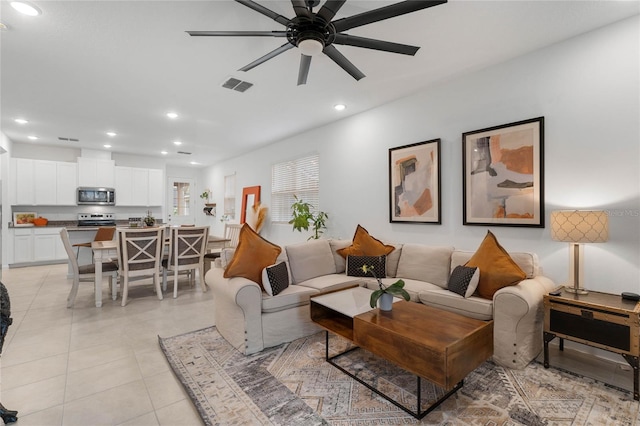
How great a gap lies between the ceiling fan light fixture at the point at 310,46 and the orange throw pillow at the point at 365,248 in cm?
242

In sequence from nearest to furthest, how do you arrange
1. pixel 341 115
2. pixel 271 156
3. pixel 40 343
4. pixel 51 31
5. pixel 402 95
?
pixel 51 31 → pixel 40 343 → pixel 402 95 → pixel 341 115 → pixel 271 156

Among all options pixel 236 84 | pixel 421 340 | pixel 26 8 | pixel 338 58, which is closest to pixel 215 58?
pixel 236 84

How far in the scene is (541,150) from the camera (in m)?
2.85

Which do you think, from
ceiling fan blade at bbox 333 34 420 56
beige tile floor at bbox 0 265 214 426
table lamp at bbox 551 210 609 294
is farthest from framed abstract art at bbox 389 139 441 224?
beige tile floor at bbox 0 265 214 426

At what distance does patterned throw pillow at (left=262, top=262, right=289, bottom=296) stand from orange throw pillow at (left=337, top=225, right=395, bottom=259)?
1104 millimetres

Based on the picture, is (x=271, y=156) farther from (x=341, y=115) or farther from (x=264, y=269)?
(x=264, y=269)

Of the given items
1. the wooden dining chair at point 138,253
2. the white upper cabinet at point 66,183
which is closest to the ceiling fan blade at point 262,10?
the wooden dining chair at point 138,253

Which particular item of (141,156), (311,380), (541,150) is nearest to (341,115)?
(541,150)

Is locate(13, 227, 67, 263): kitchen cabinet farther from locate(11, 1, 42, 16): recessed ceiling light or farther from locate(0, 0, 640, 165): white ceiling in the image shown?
locate(11, 1, 42, 16): recessed ceiling light

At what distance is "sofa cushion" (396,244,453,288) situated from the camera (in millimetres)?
3268

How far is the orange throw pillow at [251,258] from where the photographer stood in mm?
2893

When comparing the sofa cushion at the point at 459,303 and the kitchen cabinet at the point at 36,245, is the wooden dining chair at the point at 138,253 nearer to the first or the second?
the sofa cushion at the point at 459,303

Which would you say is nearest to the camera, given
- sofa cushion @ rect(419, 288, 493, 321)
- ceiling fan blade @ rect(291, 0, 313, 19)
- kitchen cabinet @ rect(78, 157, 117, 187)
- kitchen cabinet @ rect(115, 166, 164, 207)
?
ceiling fan blade @ rect(291, 0, 313, 19)

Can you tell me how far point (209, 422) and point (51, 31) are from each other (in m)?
3.27
